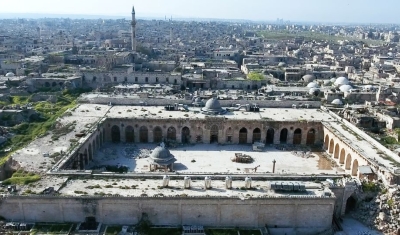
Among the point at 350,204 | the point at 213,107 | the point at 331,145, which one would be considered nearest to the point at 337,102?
the point at 331,145

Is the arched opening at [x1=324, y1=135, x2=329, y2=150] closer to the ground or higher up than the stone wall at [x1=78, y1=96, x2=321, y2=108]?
closer to the ground

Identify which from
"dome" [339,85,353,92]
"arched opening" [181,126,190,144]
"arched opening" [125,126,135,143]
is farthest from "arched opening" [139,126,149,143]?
"dome" [339,85,353,92]

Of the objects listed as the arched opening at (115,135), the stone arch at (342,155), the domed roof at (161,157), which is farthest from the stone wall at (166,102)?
the domed roof at (161,157)

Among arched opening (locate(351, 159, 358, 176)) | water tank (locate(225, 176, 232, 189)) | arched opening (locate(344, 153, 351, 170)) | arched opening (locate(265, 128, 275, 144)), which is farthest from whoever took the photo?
arched opening (locate(265, 128, 275, 144))

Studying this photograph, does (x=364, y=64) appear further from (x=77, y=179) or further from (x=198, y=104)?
(x=77, y=179)

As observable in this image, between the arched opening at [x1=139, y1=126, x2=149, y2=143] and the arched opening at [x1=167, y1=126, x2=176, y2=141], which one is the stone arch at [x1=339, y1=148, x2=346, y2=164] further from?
the arched opening at [x1=139, y1=126, x2=149, y2=143]

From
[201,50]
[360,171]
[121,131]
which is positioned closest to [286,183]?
[360,171]

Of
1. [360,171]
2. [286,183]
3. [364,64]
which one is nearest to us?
[286,183]
